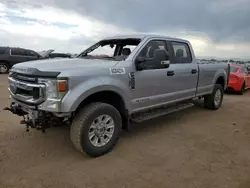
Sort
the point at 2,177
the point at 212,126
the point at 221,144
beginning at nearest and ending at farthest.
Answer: the point at 2,177 → the point at 221,144 → the point at 212,126

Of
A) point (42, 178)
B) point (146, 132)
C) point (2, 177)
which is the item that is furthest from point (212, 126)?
point (2, 177)

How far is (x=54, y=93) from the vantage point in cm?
352

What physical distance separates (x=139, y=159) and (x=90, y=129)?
879mm

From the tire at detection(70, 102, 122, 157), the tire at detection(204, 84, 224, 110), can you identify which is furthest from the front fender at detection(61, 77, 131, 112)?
the tire at detection(204, 84, 224, 110)

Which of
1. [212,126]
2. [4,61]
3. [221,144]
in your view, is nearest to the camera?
[221,144]

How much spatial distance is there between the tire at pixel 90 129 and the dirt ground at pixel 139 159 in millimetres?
155

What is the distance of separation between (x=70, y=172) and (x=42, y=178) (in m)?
0.37

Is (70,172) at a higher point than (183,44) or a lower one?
lower

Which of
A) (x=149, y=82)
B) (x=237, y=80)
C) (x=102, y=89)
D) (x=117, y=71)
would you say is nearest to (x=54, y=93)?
(x=102, y=89)

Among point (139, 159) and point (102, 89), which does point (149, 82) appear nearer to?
point (102, 89)

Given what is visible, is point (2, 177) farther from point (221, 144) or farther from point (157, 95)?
point (221, 144)

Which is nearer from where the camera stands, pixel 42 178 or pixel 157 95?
pixel 42 178

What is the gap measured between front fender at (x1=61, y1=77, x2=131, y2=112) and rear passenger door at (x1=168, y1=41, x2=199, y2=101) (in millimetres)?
1381

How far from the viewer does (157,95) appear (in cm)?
507
